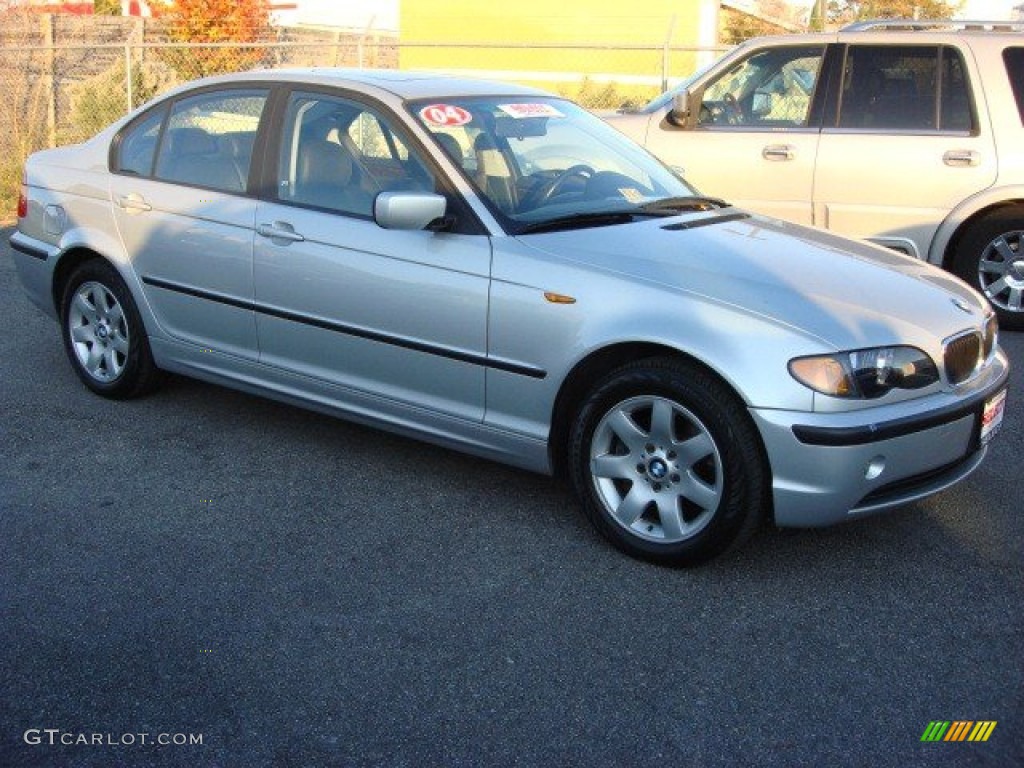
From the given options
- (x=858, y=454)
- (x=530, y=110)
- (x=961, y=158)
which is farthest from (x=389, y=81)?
(x=961, y=158)

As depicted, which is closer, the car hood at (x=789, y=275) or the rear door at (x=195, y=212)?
the car hood at (x=789, y=275)

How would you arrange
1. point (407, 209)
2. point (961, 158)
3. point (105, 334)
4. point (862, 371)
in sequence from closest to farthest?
point (862, 371) < point (407, 209) < point (105, 334) < point (961, 158)

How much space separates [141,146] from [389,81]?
1410 millimetres

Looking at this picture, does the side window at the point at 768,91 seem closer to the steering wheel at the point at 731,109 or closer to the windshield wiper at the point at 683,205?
the steering wheel at the point at 731,109

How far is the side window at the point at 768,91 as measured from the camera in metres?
8.16

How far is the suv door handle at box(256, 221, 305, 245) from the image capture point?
4961mm

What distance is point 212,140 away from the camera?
5.53 metres

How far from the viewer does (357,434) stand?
5.55 m

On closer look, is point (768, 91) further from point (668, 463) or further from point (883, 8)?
point (883, 8)

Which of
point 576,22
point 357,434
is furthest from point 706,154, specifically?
point 576,22

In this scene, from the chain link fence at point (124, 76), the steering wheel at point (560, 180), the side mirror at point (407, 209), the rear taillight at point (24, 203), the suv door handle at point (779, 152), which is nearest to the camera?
the side mirror at point (407, 209)

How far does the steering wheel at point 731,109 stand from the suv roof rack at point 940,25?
861 millimetres

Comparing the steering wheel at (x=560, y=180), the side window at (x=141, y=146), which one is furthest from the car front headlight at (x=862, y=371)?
the side window at (x=141, y=146)

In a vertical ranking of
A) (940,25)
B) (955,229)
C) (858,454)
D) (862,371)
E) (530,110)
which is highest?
(940,25)
